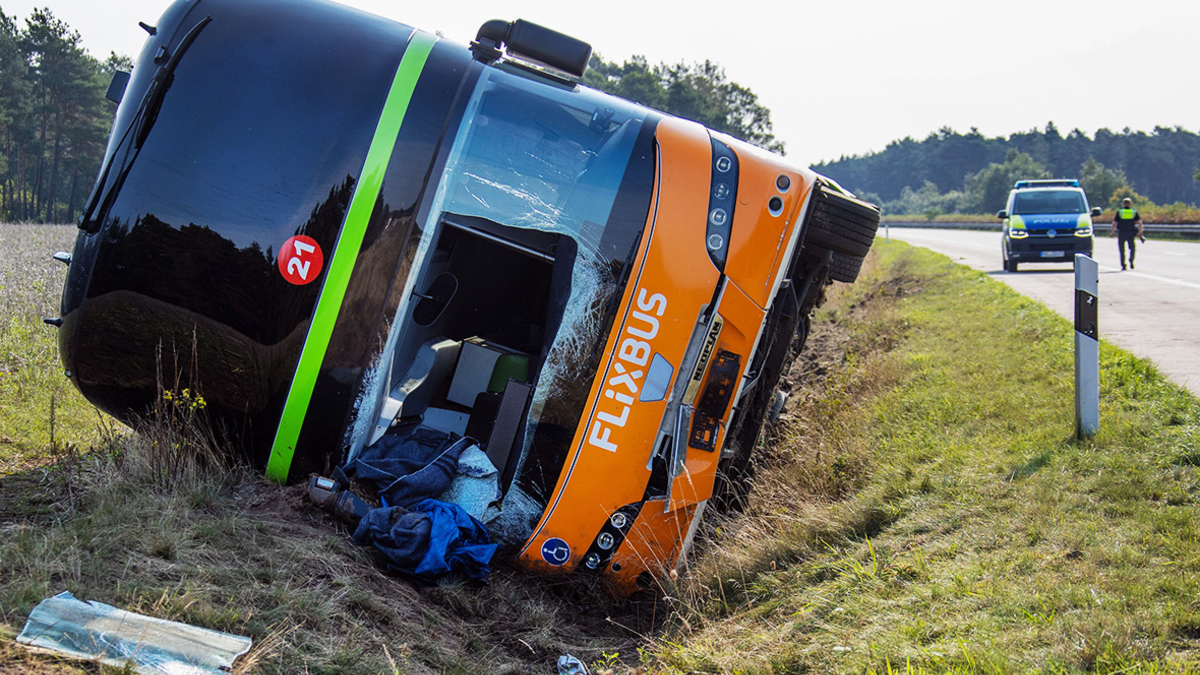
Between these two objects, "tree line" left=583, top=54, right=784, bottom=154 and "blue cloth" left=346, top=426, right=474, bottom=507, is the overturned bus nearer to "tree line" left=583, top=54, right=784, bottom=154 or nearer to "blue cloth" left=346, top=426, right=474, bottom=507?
"blue cloth" left=346, top=426, right=474, bottom=507

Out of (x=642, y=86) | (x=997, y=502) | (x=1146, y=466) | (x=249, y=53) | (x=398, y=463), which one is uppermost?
(x=642, y=86)

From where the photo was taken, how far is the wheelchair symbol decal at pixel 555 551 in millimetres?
3744

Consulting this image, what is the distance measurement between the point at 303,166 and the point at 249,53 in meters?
0.59

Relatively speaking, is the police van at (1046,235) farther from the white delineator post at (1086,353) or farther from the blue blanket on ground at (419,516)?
the blue blanket on ground at (419,516)

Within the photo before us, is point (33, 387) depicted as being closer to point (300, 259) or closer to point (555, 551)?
point (300, 259)

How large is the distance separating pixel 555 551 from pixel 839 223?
2.03 m

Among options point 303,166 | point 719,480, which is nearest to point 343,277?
point 303,166

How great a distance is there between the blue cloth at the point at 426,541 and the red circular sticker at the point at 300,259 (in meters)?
1.03

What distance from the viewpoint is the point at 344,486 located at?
147 inches

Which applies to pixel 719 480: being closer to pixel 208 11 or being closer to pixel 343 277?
pixel 343 277

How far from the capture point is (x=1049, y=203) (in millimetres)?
17078

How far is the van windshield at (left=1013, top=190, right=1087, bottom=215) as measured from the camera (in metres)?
16.9

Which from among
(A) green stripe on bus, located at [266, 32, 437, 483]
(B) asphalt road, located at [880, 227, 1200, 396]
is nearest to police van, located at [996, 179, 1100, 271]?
(B) asphalt road, located at [880, 227, 1200, 396]

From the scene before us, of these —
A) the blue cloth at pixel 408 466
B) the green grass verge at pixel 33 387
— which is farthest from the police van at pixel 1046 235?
the green grass verge at pixel 33 387
